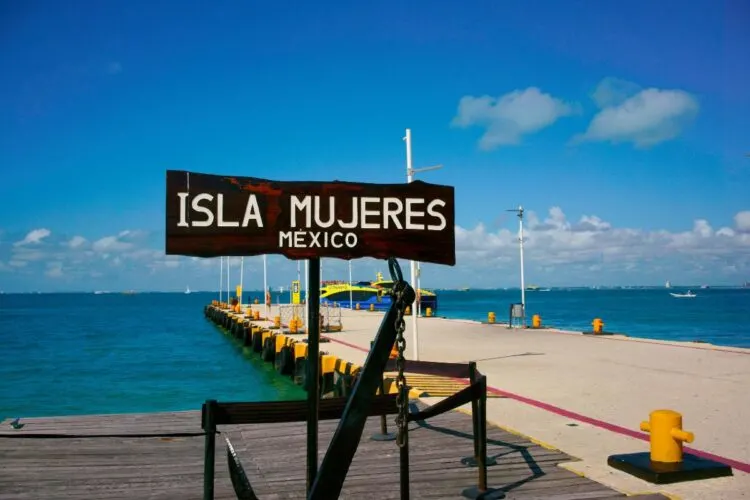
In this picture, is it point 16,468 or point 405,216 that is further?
point 16,468

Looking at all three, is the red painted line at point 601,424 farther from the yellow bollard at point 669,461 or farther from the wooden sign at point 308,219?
the wooden sign at point 308,219

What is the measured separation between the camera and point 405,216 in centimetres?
392

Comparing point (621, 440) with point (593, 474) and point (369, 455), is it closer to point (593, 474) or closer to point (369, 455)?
point (593, 474)

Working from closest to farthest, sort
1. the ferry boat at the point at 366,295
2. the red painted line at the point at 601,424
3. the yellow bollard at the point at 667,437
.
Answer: the yellow bollard at the point at 667,437, the red painted line at the point at 601,424, the ferry boat at the point at 366,295

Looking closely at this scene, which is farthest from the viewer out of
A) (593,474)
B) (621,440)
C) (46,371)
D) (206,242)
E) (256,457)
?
(46,371)

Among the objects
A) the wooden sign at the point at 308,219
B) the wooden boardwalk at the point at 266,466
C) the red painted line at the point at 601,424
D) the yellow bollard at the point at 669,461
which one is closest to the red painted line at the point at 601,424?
the red painted line at the point at 601,424

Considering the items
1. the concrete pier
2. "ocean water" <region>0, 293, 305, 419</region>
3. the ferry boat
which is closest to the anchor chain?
the concrete pier

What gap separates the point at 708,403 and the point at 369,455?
24.3ft

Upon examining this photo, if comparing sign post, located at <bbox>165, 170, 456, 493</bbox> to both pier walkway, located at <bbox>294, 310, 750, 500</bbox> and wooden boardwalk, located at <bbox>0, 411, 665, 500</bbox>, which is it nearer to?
wooden boardwalk, located at <bbox>0, 411, 665, 500</bbox>

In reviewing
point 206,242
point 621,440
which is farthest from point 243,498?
point 621,440

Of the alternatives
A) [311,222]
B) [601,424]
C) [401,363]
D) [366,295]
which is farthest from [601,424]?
[366,295]

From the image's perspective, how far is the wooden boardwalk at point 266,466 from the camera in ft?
19.4

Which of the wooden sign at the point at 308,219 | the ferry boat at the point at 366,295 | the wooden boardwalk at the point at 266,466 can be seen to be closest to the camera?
the wooden sign at the point at 308,219

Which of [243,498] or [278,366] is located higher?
[243,498]
